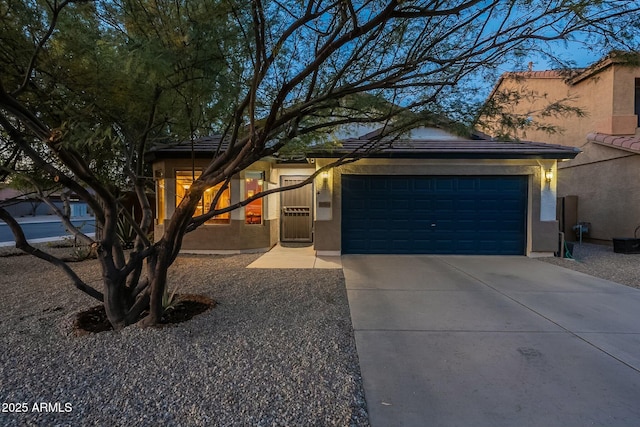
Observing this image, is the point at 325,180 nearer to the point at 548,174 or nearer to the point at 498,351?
the point at 548,174

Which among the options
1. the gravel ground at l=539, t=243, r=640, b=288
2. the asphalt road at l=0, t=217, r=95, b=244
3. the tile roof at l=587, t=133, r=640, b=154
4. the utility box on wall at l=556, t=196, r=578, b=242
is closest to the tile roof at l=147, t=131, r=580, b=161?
the gravel ground at l=539, t=243, r=640, b=288

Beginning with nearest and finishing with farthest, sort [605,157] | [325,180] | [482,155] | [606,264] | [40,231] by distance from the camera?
[606,264] → [482,155] → [325,180] → [605,157] → [40,231]

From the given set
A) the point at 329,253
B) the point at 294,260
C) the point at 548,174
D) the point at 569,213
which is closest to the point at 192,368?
the point at 294,260

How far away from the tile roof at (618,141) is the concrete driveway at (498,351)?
21.8 ft

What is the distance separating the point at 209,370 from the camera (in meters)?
3.15

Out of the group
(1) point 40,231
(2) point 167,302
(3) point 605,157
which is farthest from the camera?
(1) point 40,231

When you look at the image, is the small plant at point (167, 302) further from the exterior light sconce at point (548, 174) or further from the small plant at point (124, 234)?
the exterior light sconce at point (548, 174)

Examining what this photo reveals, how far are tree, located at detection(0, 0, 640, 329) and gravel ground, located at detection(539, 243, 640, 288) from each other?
5.36m

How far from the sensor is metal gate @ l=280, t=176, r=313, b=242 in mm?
12273

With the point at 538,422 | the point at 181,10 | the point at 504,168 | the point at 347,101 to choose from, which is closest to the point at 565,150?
the point at 504,168

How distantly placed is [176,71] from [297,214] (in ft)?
29.8

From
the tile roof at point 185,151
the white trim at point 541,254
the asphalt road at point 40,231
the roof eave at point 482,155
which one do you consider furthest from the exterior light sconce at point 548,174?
the asphalt road at point 40,231

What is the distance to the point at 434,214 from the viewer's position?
31.9 feet

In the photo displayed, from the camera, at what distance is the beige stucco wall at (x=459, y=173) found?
31.0 ft
